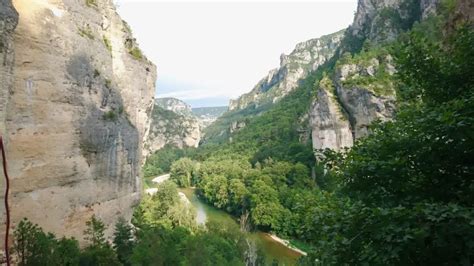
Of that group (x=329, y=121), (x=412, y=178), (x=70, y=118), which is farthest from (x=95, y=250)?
(x=329, y=121)

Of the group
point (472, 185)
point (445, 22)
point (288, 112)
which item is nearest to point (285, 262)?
point (445, 22)

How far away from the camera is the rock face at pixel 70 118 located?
56.0 feet

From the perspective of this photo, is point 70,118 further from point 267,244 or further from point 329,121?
point 329,121

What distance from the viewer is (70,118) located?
19891 millimetres

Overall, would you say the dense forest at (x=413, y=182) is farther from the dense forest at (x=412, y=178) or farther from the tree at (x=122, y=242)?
the tree at (x=122, y=242)

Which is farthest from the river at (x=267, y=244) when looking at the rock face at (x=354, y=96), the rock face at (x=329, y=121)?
the rock face at (x=329, y=121)

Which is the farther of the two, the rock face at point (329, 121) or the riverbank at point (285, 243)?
the rock face at point (329, 121)

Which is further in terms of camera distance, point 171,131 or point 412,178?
point 171,131

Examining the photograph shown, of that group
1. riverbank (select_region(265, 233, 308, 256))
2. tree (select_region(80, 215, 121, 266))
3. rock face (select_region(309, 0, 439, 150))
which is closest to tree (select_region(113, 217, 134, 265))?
tree (select_region(80, 215, 121, 266))

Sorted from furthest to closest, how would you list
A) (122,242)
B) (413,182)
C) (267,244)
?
(267,244), (122,242), (413,182)

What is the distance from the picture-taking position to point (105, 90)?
22984 mm

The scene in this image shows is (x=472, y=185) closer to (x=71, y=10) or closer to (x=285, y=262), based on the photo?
(x=71, y=10)

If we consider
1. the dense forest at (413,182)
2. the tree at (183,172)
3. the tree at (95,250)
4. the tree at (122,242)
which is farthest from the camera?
the tree at (183,172)

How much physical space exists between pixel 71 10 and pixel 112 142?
7290mm
